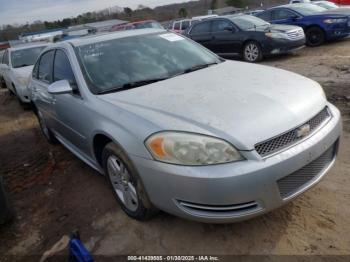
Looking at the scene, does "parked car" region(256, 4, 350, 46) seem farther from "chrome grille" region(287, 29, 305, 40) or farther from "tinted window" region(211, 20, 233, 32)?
"tinted window" region(211, 20, 233, 32)

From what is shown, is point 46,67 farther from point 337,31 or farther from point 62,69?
point 337,31

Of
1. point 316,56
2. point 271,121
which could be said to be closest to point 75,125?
point 271,121

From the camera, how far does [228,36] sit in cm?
1124

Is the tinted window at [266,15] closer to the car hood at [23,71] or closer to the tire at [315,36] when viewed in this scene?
the tire at [315,36]

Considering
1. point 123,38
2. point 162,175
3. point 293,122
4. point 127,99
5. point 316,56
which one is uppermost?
point 123,38

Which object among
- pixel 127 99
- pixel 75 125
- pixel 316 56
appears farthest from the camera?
pixel 316 56

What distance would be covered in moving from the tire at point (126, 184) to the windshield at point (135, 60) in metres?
0.65

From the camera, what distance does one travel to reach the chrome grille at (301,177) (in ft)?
7.75

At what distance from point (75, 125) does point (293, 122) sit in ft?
7.35

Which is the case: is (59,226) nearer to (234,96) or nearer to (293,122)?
(234,96)

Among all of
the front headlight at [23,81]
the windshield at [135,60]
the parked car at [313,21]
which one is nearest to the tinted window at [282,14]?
the parked car at [313,21]

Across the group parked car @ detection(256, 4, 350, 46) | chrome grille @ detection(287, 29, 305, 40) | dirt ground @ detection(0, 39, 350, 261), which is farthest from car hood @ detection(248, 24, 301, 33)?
dirt ground @ detection(0, 39, 350, 261)

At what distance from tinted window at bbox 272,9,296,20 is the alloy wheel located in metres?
11.5

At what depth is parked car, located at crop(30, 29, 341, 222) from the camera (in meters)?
2.26
